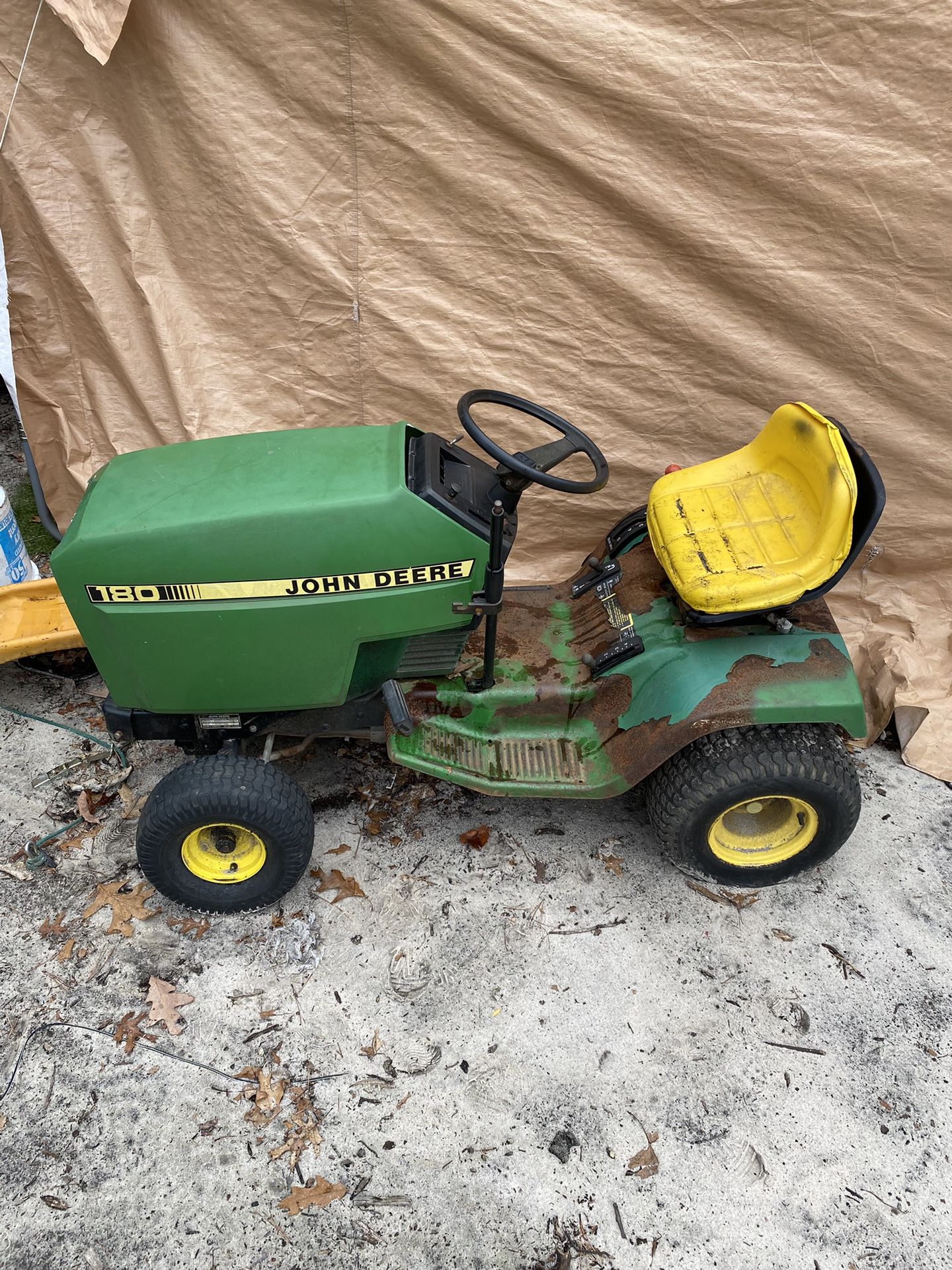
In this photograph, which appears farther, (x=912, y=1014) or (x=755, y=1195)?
(x=912, y=1014)

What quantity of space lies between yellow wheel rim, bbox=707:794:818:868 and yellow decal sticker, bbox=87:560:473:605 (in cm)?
131

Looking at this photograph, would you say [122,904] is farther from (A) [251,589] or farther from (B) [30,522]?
(B) [30,522]

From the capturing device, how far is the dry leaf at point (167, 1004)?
2391mm

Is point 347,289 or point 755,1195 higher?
point 347,289

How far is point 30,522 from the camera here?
4195 millimetres

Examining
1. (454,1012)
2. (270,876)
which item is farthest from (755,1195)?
(270,876)

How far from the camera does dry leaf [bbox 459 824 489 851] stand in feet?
9.53

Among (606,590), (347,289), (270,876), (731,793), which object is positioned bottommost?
(270,876)

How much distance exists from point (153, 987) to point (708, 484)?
92.0 inches

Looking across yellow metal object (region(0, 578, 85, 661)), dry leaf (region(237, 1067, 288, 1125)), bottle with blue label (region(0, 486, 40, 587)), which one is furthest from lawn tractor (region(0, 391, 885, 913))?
bottle with blue label (region(0, 486, 40, 587))

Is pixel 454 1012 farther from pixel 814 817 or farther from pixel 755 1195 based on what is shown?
pixel 814 817

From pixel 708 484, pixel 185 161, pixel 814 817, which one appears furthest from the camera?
pixel 185 161

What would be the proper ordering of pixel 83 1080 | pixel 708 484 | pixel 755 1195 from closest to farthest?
pixel 755 1195 → pixel 83 1080 → pixel 708 484

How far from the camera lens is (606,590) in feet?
9.76
